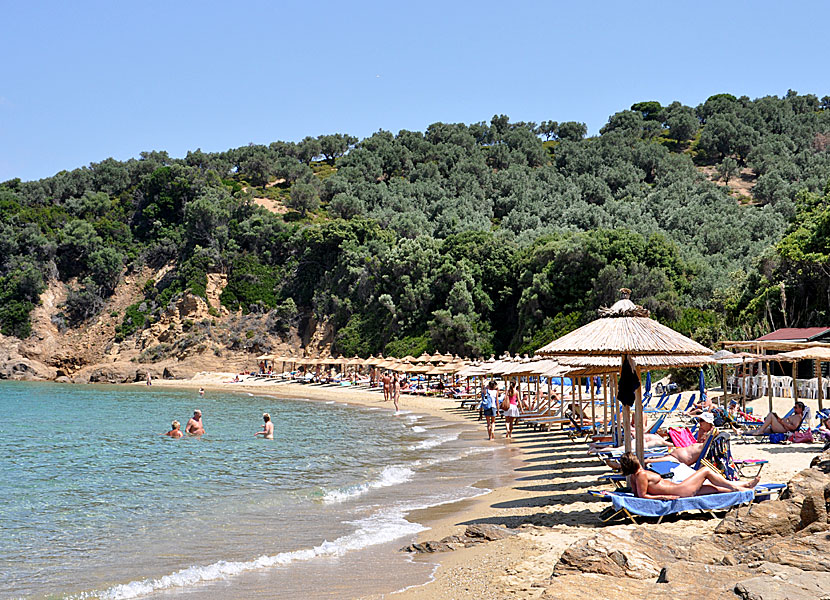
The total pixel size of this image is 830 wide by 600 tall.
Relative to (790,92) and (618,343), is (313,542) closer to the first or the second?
(618,343)

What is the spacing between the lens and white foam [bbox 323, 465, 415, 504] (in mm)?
10938

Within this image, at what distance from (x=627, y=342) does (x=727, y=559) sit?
154 inches

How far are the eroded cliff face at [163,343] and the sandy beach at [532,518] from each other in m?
43.0

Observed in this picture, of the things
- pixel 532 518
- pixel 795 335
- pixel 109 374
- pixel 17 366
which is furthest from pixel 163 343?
pixel 532 518

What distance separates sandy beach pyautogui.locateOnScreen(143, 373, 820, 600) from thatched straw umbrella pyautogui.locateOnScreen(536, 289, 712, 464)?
1360 millimetres

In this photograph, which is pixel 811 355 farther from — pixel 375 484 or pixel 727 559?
pixel 727 559

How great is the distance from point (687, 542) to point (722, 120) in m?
90.9

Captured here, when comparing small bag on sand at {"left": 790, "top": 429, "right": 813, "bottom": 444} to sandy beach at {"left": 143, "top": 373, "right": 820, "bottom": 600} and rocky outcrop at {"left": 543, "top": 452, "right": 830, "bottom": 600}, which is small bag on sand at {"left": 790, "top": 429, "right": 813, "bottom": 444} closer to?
sandy beach at {"left": 143, "top": 373, "right": 820, "bottom": 600}

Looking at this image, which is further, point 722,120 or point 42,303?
point 722,120

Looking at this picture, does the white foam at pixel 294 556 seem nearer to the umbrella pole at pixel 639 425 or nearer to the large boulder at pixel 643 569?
the umbrella pole at pixel 639 425

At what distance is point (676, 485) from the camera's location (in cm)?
779

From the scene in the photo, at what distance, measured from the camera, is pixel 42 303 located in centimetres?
6097

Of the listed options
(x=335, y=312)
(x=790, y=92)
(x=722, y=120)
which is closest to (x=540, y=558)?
(x=335, y=312)

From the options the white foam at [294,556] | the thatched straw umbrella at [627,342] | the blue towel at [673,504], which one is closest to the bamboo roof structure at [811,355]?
the thatched straw umbrella at [627,342]
